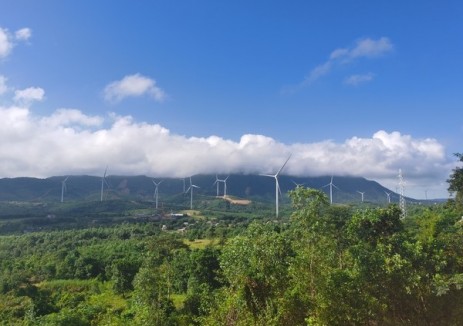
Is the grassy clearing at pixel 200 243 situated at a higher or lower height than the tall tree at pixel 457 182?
lower

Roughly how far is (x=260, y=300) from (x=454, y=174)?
60.0 meters

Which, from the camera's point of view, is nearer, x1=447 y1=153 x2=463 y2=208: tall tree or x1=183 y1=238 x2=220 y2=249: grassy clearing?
x1=447 y1=153 x2=463 y2=208: tall tree

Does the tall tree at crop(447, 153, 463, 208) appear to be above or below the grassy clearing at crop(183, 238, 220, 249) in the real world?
above

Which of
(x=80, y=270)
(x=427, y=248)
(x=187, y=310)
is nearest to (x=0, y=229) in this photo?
(x=80, y=270)

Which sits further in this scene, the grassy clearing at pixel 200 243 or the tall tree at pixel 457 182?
the grassy clearing at pixel 200 243

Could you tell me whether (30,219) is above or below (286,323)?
below

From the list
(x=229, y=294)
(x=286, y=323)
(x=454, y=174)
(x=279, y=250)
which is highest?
(x=454, y=174)

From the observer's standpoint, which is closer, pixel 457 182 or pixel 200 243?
pixel 457 182

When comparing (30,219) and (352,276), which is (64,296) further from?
(30,219)

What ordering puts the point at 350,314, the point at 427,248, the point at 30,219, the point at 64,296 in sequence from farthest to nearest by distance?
1. the point at 30,219
2. the point at 64,296
3. the point at 427,248
4. the point at 350,314

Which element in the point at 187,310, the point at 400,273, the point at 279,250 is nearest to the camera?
the point at 279,250

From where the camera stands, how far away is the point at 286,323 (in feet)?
69.7

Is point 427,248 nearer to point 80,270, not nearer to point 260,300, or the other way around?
point 260,300

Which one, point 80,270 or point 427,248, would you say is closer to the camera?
point 427,248
